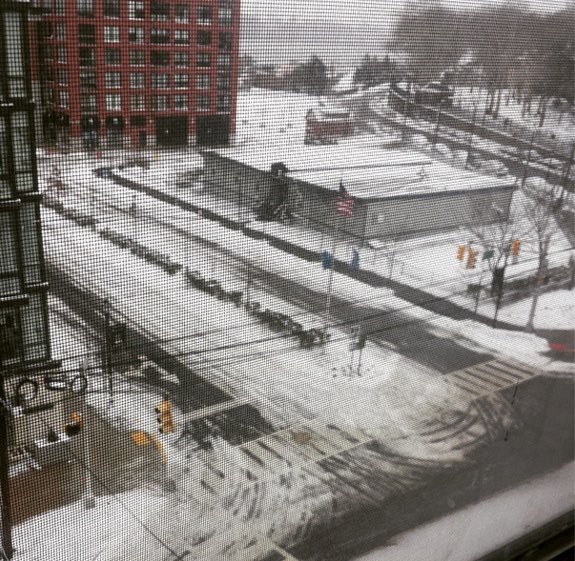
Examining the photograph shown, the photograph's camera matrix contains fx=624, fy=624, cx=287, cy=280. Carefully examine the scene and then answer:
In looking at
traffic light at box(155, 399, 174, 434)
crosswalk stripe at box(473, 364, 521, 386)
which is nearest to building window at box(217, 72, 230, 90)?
traffic light at box(155, 399, 174, 434)

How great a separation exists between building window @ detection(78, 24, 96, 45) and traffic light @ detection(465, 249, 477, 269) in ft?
3.20

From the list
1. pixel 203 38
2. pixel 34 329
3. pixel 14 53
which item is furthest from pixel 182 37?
pixel 34 329

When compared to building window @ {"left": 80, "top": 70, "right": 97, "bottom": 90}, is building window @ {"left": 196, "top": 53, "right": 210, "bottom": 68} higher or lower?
higher

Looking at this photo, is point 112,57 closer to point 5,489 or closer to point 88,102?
point 88,102

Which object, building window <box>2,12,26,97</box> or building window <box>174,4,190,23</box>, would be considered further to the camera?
building window <box>174,4,190,23</box>

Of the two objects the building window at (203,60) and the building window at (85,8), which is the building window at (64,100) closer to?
the building window at (85,8)

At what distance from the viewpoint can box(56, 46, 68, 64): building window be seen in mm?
846

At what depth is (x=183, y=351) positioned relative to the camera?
1.21 m

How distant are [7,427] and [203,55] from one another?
687 millimetres

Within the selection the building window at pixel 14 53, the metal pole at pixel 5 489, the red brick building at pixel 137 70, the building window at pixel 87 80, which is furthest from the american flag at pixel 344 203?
the metal pole at pixel 5 489

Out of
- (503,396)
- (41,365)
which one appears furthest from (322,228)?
(503,396)

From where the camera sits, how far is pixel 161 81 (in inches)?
38.0

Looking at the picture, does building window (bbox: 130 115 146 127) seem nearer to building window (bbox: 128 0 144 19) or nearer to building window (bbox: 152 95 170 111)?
building window (bbox: 152 95 170 111)

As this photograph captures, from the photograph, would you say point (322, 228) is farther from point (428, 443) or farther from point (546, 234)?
point (546, 234)
